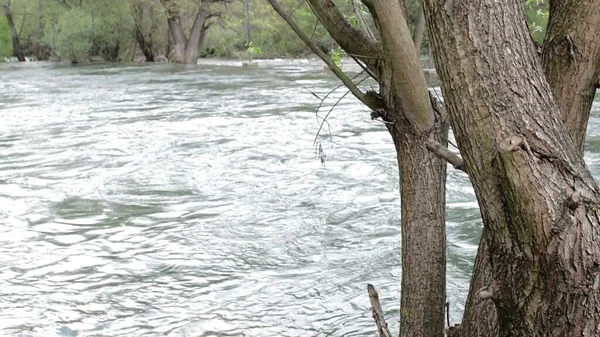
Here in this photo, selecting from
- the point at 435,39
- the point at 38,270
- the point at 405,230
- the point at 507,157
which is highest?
the point at 435,39

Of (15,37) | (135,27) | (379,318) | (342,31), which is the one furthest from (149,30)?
(379,318)

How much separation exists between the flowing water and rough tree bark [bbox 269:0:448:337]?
1.16m

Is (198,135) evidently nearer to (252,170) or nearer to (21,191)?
(252,170)

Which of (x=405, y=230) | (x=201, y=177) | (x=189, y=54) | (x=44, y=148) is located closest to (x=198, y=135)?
(x=44, y=148)

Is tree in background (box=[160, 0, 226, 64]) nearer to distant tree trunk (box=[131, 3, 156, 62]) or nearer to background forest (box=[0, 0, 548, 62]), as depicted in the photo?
background forest (box=[0, 0, 548, 62])

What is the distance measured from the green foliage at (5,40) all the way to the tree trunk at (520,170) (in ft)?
173

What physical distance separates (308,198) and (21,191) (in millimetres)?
3746

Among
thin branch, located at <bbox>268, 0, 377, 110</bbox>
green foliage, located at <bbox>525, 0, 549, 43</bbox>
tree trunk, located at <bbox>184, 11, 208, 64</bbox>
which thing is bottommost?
thin branch, located at <bbox>268, 0, 377, 110</bbox>

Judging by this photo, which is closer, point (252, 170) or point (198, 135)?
point (252, 170)

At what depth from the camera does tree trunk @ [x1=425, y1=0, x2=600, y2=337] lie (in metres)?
2.08

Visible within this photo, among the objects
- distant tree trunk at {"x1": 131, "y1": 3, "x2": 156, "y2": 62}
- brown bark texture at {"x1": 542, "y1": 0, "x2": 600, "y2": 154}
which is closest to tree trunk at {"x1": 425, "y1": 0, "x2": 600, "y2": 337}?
brown bark texture at {"x1": 542, "y1": 0, "x2": 600, "y2": 154}

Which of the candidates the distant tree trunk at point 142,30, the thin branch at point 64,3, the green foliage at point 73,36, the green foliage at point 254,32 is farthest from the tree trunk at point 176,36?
the thin branch at point 64,3

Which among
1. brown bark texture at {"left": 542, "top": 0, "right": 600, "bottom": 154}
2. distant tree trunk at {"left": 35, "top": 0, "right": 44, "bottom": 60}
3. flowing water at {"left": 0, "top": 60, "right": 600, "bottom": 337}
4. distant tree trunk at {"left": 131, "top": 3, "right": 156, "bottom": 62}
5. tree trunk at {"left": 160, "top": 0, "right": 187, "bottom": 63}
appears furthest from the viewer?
distant tree trunk at {"left": 35, "top": 0, "right": 44, "bottom": 60}

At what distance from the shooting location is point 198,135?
1445cm
